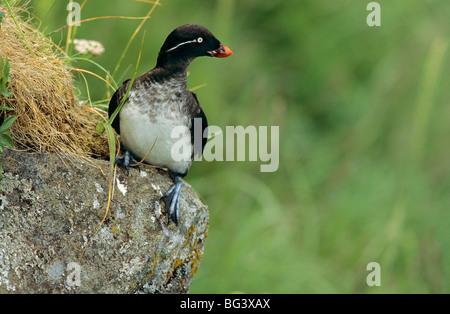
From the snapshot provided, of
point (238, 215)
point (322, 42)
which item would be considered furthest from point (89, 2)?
point (322, 42)

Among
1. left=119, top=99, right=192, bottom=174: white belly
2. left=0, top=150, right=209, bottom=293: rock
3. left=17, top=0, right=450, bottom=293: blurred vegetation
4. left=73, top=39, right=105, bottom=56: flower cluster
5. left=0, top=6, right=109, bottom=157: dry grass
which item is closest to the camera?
left=0, top=150, right=209, bottom=293: rock

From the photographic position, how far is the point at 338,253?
766 cm

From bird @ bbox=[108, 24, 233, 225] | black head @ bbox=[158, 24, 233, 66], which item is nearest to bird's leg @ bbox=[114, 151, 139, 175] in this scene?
bird @ bbox=[108, 24, 233, 225]

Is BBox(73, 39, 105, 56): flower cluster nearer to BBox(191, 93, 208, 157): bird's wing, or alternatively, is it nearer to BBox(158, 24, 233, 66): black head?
BBox(158, 24, 233, 66): black head

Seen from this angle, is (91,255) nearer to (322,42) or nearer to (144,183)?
(144,183)

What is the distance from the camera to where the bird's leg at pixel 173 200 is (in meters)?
4.11

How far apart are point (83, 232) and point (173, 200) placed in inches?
24.3

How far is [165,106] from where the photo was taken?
428cm

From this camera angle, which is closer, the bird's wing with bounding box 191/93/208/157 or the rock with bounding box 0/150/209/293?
the rock with bounding box 0/150/209/293

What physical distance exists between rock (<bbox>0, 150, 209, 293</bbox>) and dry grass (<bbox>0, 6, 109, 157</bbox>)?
5.1 inches

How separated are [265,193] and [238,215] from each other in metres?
0.45

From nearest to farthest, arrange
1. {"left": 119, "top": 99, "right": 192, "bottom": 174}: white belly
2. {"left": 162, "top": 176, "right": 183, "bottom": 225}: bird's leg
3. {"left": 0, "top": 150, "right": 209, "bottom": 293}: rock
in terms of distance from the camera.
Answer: {"left": 0, "top": 150, "right": 209, "bottom": 293}: rock
{"left": 162, "top": 176, "right": 183, "bottom": 225}: bird's leg
{"left": 119, "top": 99, "right": 192, "bottom": 174}: white belly

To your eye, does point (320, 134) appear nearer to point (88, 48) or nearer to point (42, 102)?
point (88, 48)

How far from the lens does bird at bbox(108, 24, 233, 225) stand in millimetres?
4199
